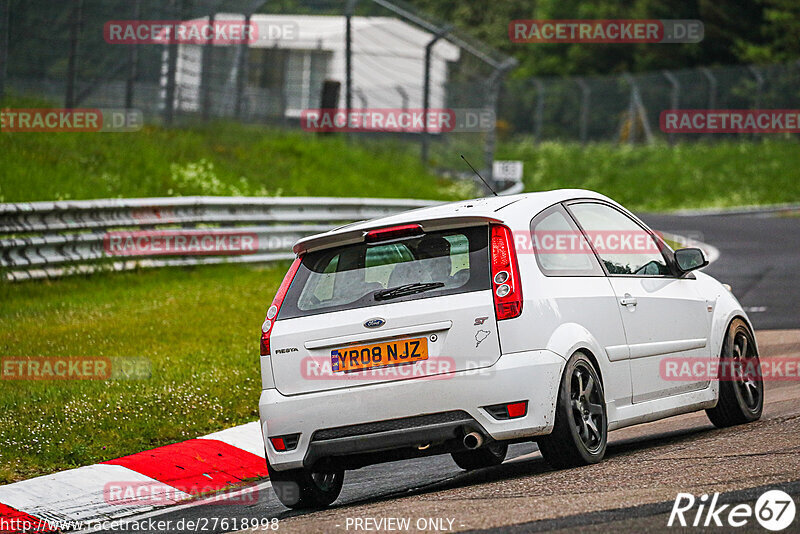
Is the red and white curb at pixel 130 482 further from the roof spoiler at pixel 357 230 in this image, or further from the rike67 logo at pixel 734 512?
the rike67 logo at pixel 734 512

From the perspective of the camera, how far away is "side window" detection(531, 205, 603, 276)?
7241 mm

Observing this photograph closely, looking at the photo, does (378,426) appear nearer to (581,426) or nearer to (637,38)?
(581,426)

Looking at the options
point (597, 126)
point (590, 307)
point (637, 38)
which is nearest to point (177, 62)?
point (590, 307)

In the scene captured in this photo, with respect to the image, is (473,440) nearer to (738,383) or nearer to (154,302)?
(738,383)

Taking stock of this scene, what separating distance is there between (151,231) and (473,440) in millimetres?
10784

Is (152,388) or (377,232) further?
(152,388)

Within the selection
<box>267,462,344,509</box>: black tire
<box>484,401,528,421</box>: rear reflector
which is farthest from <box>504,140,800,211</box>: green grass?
<box>484,401,528,421</box>: rear reflector

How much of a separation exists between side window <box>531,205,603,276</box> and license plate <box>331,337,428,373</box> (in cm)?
85

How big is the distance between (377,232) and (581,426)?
151cm

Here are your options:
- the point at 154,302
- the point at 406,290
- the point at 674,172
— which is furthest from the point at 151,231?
the point at 674,172

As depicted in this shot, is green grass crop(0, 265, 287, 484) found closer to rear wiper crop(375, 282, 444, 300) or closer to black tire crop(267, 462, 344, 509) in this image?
black tire crop(267, 462, 344, 509)

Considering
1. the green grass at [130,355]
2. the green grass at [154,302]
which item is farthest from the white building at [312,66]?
the green grass at [130,355]

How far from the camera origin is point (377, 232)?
7.18m

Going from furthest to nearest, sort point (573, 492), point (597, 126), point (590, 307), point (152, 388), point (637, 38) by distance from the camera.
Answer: point (637, 38), point (597, 126), point (152, 388), point (590, 307), point (573, 492)
